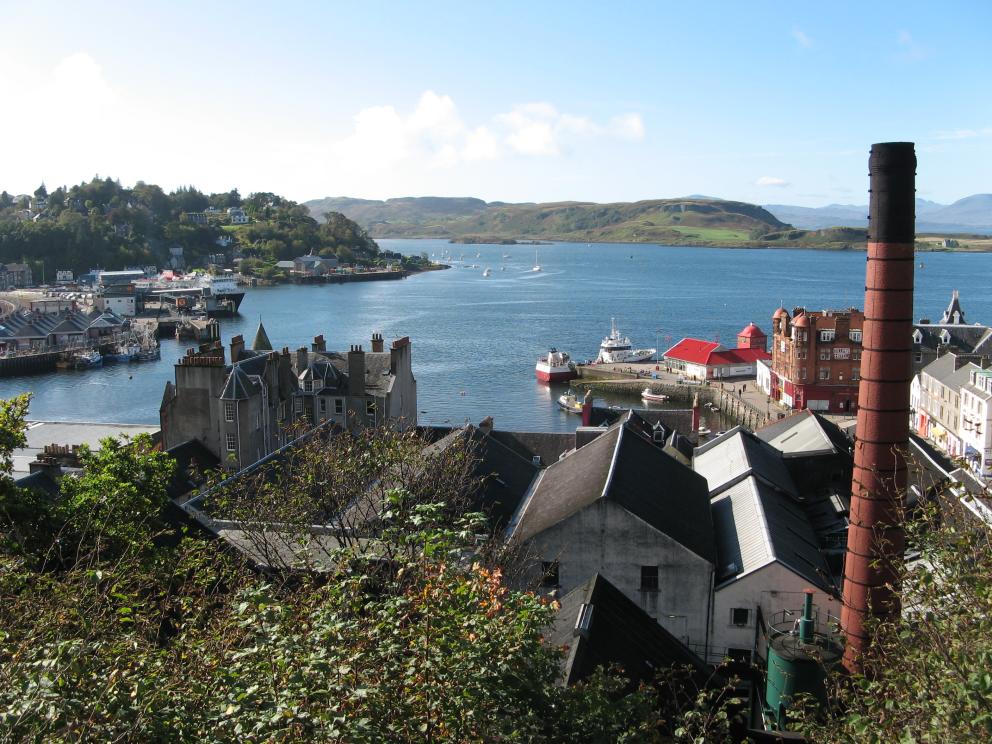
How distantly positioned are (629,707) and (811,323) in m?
61.2

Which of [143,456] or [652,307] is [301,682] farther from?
[652,307]

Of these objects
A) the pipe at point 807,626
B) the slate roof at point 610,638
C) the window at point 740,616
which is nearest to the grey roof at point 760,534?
the window at point 740,616

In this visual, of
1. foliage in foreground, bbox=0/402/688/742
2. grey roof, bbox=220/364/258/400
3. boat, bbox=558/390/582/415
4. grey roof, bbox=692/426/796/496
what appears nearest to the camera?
→ foliage in foreground, bbox=0/402/688/742

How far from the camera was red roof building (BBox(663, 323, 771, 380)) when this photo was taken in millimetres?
80938

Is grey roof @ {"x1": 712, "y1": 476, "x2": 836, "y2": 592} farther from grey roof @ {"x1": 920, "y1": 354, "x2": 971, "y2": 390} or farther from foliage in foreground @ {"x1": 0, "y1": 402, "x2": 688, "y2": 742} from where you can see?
grey roof @ {"x1": 920, "y1": 354, "x2": 971, "y2": 390}

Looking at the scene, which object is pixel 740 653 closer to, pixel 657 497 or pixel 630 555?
pixel 630 555

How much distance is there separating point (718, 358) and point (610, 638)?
217ft

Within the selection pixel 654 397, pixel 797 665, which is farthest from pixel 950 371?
pixel 797 665

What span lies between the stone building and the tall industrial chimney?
1681 cm

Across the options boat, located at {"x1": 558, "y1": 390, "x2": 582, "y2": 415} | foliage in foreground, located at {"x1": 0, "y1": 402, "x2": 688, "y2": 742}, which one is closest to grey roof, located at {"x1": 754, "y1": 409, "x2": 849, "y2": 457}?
foliage in foreground, located at {"x1": 0, "y1": 402, "x2": 688, "y2": 742}

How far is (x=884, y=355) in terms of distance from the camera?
20.1 m

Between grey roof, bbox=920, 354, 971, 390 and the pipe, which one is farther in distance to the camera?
grey roof, bbox=920, 354, 971, 390

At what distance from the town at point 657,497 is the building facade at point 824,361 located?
52.4 ft

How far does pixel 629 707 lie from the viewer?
32.0 feet
